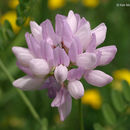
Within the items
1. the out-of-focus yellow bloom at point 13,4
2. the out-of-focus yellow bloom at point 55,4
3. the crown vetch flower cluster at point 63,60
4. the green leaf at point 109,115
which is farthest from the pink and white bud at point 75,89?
the out-of-focus yellow bloom at point 13,4

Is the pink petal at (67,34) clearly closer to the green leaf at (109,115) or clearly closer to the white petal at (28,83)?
the white petal at (28,83)

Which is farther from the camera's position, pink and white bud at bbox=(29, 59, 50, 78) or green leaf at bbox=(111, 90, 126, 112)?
green leaf at bbox=(111, 90, 126, 112)

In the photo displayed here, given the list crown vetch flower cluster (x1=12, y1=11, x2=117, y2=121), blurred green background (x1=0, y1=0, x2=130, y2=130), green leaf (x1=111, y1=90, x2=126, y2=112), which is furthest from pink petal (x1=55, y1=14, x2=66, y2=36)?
green leaf (x1=111, y1=90, x2=126, y2=112)

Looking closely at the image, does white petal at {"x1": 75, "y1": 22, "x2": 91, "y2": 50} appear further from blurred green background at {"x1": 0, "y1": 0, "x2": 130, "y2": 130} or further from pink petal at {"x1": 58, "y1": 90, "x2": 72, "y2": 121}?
blurred green background at {"x1": 0, "y1": 0, "x2": 130, "y2": 130}

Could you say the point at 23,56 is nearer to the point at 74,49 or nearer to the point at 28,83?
the point at 28,83

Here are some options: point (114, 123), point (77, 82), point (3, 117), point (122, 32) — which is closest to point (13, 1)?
point (122, 32)

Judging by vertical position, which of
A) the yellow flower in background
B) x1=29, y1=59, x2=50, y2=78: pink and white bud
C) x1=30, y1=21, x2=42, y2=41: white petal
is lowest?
the yellow flower in background

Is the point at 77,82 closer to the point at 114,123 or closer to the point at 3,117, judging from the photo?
the point at 114,123
